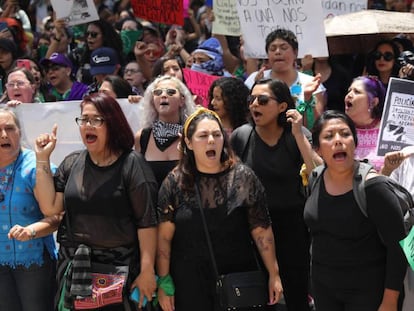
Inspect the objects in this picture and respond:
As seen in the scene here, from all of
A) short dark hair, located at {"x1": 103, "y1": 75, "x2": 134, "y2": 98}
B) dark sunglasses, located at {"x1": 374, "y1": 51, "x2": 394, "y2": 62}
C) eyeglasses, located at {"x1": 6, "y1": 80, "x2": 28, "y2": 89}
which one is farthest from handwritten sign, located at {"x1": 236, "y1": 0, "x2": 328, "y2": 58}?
eyeglasses, located at {"x1": 6, "y1": 80, "x2": 28, "y2": 89}

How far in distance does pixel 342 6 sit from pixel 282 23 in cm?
105

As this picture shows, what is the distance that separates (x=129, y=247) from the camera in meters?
4.78

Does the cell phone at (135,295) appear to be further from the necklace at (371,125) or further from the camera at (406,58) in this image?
the camera at (406,58)

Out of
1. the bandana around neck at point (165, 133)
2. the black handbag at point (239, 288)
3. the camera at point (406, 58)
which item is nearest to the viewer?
the black handbag at point (239, 288)

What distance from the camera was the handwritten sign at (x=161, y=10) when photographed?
7.94m

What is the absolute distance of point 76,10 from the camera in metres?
8.48

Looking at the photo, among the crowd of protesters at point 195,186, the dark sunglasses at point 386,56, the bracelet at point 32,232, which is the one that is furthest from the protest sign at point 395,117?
the bracelet at point 32,232

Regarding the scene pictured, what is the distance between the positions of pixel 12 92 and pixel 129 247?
7.55ft

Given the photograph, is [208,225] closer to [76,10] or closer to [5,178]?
[5,178]

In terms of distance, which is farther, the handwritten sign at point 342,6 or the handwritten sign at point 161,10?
the handwritten sign at point 161,10

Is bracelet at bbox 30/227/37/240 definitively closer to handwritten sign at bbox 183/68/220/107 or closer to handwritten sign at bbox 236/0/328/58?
handwritten sign at bbox 183/68/220/107

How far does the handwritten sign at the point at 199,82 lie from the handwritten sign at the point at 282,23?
0.72m

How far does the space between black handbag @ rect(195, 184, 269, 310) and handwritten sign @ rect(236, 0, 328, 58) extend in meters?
2.68

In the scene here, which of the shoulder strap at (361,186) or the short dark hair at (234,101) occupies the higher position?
the short dark hair at (234,101)
